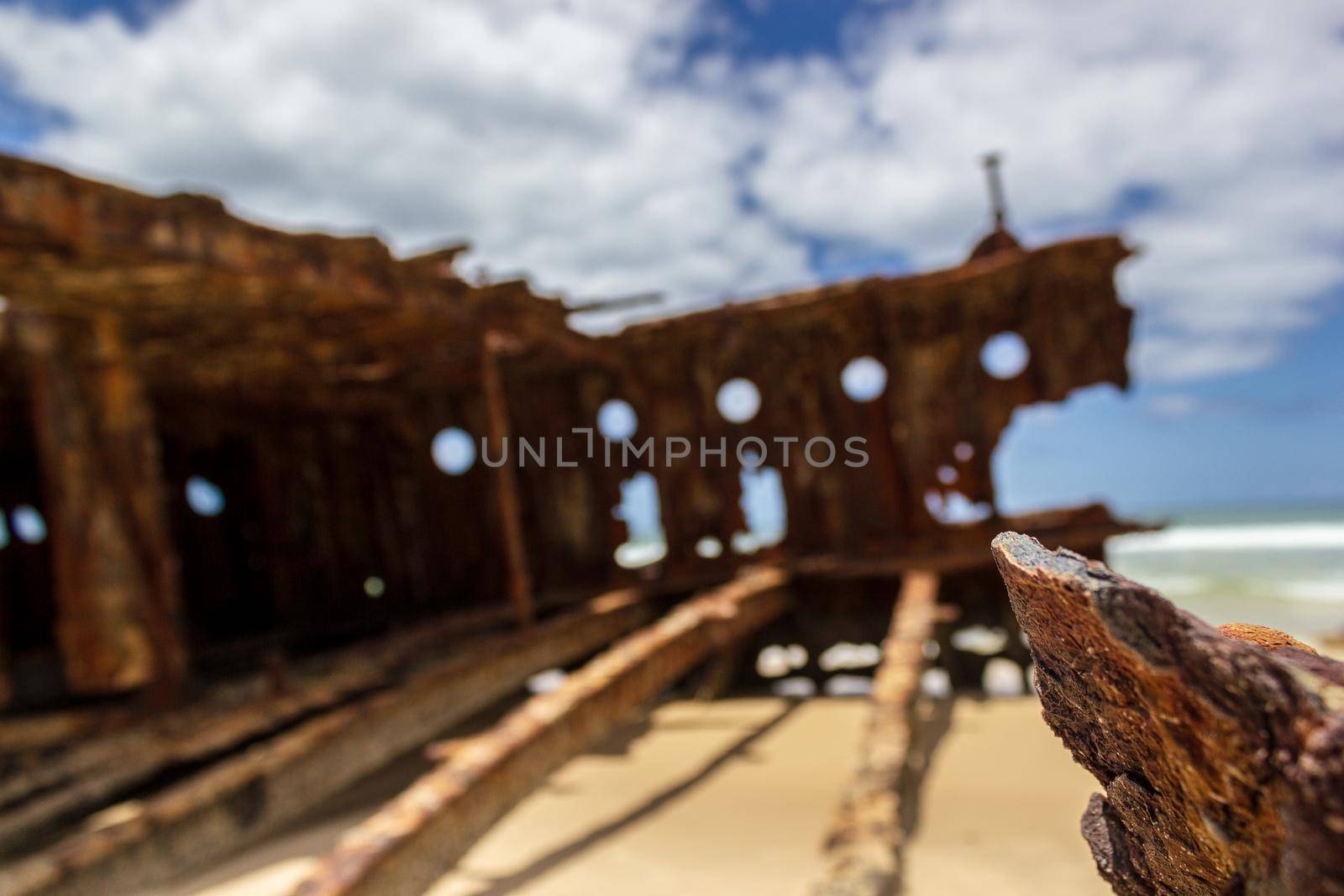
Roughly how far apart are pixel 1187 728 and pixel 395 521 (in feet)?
43.0

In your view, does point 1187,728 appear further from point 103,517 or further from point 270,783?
point 103,517

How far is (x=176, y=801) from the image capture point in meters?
4.49

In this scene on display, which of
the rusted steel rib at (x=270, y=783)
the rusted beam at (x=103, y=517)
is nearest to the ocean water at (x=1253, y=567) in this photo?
the rusted steel rib at (x=270, y=783)

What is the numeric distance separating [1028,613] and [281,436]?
1328 cm

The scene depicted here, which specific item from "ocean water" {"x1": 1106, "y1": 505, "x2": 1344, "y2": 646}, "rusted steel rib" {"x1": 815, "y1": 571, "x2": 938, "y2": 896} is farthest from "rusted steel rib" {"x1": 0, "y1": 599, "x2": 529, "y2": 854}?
"ocean water" {"x1": 1106, "y1": 505, "x2": 1344, "y2": 646}

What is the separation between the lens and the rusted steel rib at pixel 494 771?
289cm

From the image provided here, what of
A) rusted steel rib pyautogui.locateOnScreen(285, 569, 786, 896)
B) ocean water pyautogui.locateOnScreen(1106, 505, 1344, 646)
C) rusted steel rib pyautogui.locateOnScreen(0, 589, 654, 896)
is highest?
rusted steel rib pyautogui.locateOnScreen(285, 569, 786, 896)

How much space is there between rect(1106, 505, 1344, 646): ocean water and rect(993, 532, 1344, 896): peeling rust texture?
8309mm

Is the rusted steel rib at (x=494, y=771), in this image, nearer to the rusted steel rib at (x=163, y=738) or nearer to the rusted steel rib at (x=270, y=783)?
the rusted steel rib at (x=270, y=783)

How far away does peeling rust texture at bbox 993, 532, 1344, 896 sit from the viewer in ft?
2.74

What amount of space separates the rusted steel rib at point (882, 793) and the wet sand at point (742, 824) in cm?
48

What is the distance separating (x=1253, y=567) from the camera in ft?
112

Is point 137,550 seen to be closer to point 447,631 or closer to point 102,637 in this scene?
point 102,637

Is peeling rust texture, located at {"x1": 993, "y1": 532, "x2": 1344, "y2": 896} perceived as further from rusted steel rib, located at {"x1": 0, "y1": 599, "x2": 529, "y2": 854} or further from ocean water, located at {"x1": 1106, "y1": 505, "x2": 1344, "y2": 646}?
ocean water, located at {"x1": 1106, "y1": 505, "x2": 1344, "y2": 646}
